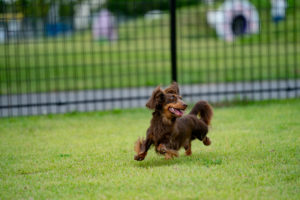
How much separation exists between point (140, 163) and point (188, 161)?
468 mm

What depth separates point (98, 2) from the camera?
827 cm

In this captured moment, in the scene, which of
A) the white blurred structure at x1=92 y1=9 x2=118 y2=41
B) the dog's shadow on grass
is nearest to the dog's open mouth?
the dog's shadow on grass

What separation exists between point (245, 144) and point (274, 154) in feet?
1.98

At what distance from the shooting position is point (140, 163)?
4621mm

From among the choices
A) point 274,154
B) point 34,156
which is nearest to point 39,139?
point 34,156

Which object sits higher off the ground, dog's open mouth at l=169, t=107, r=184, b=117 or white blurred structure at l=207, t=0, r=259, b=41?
white blurred structure at l=207, t=0, r=259, b=41

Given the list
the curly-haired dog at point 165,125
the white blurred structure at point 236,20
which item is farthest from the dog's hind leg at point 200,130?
the white blurred structure at point 236,20

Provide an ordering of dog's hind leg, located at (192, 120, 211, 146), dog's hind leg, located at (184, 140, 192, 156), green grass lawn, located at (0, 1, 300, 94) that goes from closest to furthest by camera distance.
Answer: dog's hind leg, located at (184, 140, 192, 156)
dog's hind leg, located at (192, 120, 211, 146)
green grass lawn, located at (0, 1, 300, 94)

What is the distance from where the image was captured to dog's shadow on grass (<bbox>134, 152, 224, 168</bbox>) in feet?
14.5

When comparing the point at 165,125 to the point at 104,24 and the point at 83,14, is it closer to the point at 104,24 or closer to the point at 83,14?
the point at 83,14

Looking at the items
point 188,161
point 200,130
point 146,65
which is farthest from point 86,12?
point 188,161

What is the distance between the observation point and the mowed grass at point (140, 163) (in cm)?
362

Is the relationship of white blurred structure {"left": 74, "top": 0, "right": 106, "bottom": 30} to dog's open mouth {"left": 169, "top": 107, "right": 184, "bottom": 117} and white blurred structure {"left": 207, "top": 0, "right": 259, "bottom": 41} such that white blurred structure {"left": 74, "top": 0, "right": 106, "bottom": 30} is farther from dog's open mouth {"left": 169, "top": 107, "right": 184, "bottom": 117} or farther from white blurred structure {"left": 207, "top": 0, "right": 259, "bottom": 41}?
dog's open mouth {"left": 169, "top": 107, "right": 184, "bottom": 117}

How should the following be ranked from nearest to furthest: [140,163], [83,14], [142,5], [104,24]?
[140,163] < [83,14] < [142,5] < [104,24]
